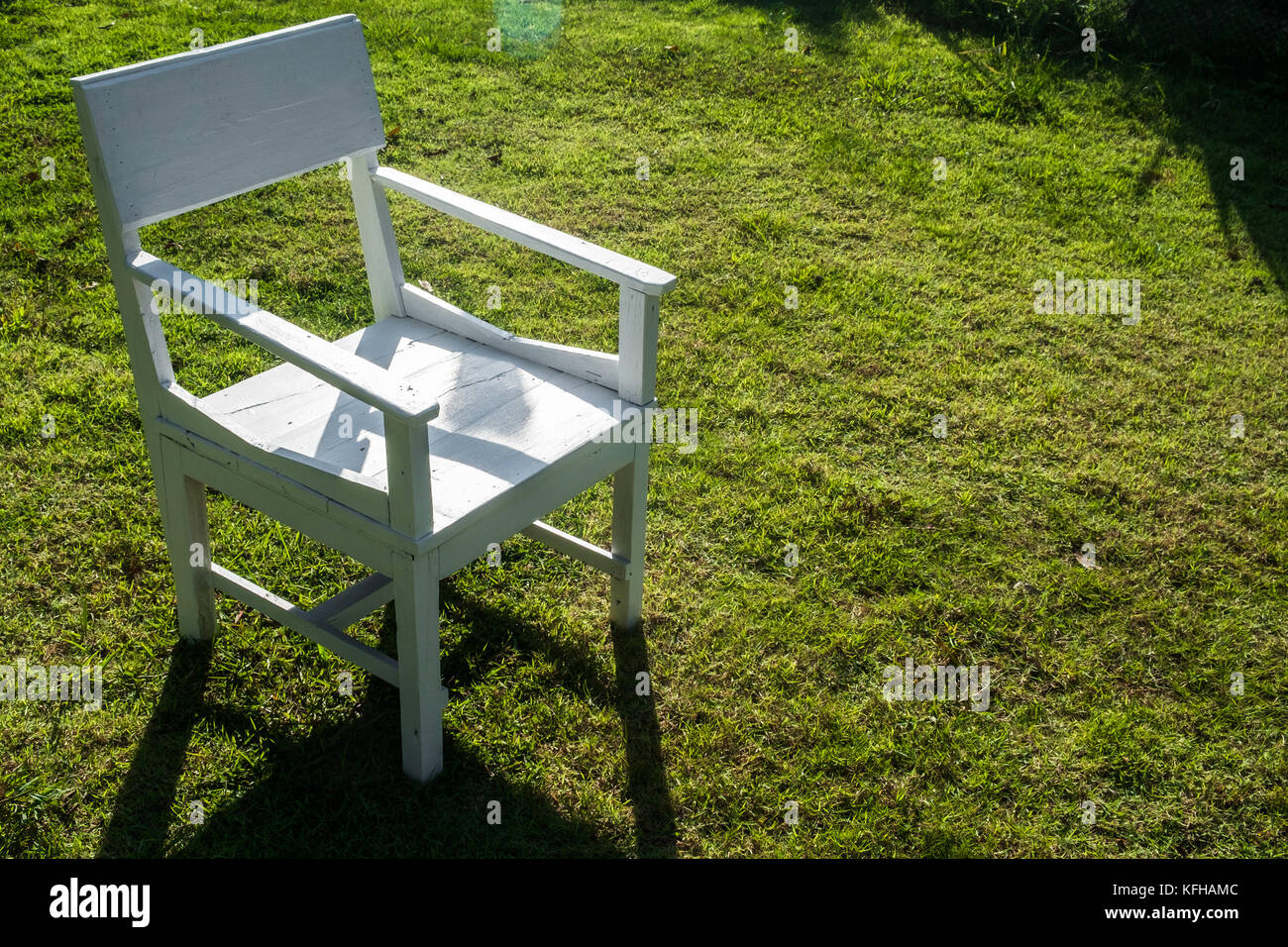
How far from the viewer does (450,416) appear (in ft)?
7.90

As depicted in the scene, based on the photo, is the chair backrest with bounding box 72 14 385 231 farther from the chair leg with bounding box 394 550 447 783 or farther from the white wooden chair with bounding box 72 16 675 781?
the chair leg with bounding box 394 550 447 783

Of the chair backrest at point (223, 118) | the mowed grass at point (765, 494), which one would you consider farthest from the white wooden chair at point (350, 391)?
the mowed grass at point (765, 494)

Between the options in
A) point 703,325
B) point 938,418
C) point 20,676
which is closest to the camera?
point 20,676

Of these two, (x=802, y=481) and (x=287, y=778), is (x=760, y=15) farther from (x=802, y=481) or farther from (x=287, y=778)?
(x=287, y=778)

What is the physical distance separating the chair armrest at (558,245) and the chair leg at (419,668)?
0.68m

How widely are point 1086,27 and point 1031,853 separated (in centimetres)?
526

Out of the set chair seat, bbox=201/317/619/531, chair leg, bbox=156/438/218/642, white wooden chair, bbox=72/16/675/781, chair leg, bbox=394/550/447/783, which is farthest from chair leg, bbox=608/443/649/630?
chair leg, bbox=156/438/218/642

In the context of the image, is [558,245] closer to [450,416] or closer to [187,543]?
[450,416]

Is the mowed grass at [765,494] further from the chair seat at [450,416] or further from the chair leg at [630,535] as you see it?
the chair seat at [450,416]

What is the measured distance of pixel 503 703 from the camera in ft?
8.73

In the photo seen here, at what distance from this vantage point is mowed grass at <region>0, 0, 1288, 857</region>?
2.47 meters

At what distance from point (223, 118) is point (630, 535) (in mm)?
1247

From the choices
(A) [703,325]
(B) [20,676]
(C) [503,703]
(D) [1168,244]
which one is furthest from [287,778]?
(D) [1168,244]

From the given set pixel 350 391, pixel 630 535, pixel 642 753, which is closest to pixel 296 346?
pixel 350 391
